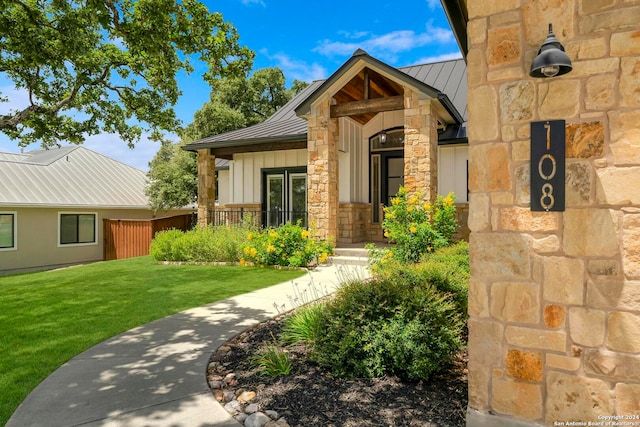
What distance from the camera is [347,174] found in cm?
1219

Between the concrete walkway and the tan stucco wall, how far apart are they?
15.4 meters

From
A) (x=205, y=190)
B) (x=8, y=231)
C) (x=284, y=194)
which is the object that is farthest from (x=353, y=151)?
(x=8, y=231)

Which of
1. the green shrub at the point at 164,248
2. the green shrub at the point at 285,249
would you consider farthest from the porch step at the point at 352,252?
the green shrub at the point at 164,248

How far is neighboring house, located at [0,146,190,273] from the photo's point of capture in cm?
1656

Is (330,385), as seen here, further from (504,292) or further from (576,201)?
(576,201)

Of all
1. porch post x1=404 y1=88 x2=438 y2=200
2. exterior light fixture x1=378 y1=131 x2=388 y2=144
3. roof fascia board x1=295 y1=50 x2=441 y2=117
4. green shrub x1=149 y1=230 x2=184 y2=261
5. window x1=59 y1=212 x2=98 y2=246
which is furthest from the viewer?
window x1=59 y1=212 x2=98 y2=246

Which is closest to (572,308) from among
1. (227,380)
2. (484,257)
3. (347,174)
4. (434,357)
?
(484,257)

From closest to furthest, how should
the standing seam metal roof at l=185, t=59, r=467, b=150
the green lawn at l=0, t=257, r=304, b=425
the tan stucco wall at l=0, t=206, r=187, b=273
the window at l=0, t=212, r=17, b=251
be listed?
the green lawn at l=0, t=257, r=304, b=425 → the standing seam metal roof at l=185, t=59, r=467, b=150 → the window at l=0, t=212, r=17, b=251 → the tan stucco wall at l=0, t=206, r=187, b=273

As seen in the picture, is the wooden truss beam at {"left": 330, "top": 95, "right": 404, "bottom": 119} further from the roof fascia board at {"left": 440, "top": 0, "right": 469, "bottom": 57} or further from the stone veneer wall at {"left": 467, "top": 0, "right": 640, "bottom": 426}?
the stone veneer wall at {"left": 467, "top": 0, "right": 640, "bottom": 426}

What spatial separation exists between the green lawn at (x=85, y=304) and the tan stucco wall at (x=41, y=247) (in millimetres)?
8775

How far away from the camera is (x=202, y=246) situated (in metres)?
10.9

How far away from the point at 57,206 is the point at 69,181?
282 cm

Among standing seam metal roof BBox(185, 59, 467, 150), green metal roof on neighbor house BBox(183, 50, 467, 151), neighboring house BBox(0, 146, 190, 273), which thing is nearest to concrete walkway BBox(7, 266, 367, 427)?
green metal roof on neighbor house BBox(183, 50, 467, 151)

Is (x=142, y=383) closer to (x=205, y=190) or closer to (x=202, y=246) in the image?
(x=202, y=246)
